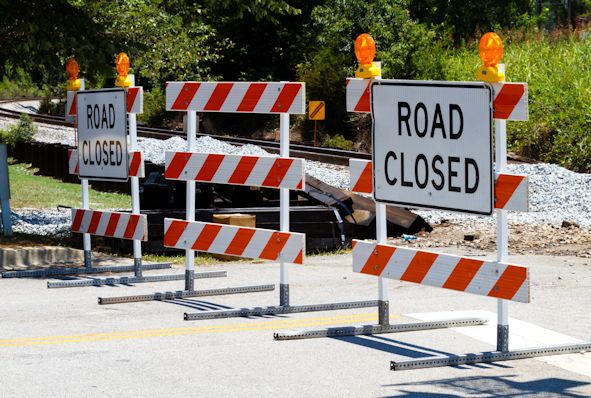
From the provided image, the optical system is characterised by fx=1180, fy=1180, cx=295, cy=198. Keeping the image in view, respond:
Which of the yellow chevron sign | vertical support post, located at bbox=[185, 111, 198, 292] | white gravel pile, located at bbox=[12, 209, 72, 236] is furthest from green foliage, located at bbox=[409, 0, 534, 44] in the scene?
vertical support post, located at bbox=[185, 111, 198, 292]

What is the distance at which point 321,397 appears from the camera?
6.67 meters

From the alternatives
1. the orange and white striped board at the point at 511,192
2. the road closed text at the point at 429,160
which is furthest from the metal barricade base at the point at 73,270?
the orange and white striped board at the point at 511,192

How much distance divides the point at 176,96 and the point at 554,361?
4.72 metres

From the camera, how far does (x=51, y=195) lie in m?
21.9

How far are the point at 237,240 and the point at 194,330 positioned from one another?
1.43 meters

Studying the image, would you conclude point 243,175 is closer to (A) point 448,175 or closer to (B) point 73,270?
(A) point 448,175

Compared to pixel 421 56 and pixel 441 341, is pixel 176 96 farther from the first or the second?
pixel 421 56

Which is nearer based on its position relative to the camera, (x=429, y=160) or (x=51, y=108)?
(x=429, y=160)

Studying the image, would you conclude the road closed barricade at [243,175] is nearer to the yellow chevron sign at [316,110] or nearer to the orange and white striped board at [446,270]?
the orange and white striped board at [446,270]

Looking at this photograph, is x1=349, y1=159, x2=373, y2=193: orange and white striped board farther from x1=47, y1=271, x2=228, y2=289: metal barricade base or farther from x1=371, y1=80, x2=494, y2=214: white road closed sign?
x1=47, y1=271, x2=228, y2=289: metal barricade base

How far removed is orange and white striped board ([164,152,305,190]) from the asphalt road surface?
3.64ft

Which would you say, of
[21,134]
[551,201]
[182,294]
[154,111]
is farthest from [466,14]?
[182,294]

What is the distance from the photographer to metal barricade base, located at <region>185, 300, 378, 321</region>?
9.44 m

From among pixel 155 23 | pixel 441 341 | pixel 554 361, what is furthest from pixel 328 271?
pixel 155 23
